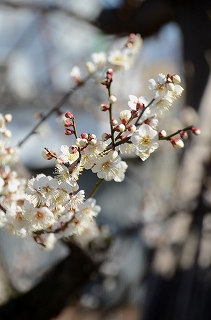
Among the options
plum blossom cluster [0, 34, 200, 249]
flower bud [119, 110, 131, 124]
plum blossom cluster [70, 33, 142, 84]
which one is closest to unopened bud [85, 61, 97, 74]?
plum blossom cluster [70, 33, 142, 84]

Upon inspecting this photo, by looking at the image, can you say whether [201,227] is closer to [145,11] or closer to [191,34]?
[191,34]

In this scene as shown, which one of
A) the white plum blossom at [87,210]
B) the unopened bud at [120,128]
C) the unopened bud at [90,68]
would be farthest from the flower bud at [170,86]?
the unopened bud at [90,68]

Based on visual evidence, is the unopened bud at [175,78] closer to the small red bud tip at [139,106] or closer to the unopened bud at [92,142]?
the small red bud tip at [139,106]

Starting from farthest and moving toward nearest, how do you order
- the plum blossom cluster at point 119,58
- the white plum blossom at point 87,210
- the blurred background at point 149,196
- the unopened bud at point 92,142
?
the blurred background at point 149,196 → the plum blossom cluster at point 119,58 → the white plum blossom at point 87,210 → the unopened bud at point 92,142

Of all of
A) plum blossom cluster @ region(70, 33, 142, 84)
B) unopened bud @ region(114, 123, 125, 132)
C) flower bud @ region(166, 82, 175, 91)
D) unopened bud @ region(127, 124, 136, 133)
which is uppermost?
plum blossom cluster @ region(70, 33, 142, 84)

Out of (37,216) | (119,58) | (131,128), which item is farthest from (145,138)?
(119,58)

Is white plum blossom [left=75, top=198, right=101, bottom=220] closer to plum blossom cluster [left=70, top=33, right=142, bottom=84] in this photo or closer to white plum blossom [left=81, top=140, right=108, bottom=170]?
white plum blossom [left=81, top=140, right=108, bottom=170]

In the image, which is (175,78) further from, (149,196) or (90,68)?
(149,196)

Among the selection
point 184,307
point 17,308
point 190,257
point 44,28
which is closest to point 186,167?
point 190,257
